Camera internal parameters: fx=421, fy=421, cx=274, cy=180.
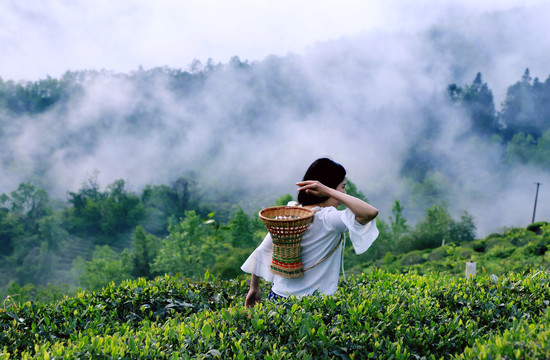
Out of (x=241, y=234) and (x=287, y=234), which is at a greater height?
(x=287, y=234)

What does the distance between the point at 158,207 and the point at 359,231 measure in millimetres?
84343

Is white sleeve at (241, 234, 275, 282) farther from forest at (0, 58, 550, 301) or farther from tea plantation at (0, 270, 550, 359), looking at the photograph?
forest at (0, 58, 550, 301)

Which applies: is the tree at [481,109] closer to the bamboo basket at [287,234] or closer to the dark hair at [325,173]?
the dark hair at [325,173]

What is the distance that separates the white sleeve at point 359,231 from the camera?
2.83 m

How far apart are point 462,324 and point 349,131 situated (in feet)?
400

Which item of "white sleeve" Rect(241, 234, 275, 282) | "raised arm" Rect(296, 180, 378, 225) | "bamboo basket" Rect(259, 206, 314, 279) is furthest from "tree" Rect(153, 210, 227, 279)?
"raised arm" Rect(296, 180, 378, 225)

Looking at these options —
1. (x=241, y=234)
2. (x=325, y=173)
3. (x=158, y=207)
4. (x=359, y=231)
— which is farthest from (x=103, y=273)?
(x=359, y=231)

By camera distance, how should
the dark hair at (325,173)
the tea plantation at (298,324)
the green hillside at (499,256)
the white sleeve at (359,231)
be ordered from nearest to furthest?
the tea plantation at (298,324) < the white sleeve at (359,231) < the dark hair at (325,173) < the green hillside at (499,256)

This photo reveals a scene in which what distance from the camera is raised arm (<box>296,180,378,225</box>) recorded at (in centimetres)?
273

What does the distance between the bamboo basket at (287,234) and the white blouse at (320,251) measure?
0.10 m

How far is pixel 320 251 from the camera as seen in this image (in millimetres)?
3113

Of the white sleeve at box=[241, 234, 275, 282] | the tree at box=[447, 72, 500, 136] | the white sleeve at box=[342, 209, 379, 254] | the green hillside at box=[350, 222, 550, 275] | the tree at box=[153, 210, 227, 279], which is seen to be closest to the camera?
the white sleeve at box=[342, 209, 379, 254]

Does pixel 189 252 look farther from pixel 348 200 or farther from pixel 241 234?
pixel 348 200

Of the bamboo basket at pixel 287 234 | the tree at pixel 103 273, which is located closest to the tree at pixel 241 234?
the tree at pixel 103 273
